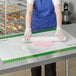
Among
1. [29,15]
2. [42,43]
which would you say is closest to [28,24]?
[29,15]

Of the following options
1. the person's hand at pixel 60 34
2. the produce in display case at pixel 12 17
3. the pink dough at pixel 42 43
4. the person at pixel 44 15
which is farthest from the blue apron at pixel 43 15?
the produce in display case at pixel 12 17

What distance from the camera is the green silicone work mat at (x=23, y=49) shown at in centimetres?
171

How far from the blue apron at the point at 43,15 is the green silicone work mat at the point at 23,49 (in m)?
0.40

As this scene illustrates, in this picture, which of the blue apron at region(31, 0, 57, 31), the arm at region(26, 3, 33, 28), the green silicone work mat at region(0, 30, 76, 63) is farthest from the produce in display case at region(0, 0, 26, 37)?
the green silicone work mat at region(0, 30, 76, 63)

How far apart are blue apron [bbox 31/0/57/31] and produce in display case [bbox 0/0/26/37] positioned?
1392 millimetres

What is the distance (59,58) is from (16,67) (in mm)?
346

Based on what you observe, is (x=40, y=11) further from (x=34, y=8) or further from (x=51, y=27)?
Answer: (x=51, y=27)

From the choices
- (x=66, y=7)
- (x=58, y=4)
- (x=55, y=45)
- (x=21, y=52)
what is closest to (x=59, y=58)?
(x=55, y=45)

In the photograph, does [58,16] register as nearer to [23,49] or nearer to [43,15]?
[43,15]

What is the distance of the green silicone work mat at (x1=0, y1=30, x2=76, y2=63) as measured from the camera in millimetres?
1707

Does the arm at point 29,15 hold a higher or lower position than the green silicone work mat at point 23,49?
higher

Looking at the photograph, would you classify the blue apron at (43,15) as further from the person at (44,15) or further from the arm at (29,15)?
the arm at (29,15)

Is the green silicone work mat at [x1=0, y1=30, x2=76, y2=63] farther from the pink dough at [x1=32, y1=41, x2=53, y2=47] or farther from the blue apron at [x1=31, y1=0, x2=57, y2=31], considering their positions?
the blue apron at [x1=31, y1=0, x2=57, y2=31]

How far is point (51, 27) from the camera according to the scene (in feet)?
7.89
